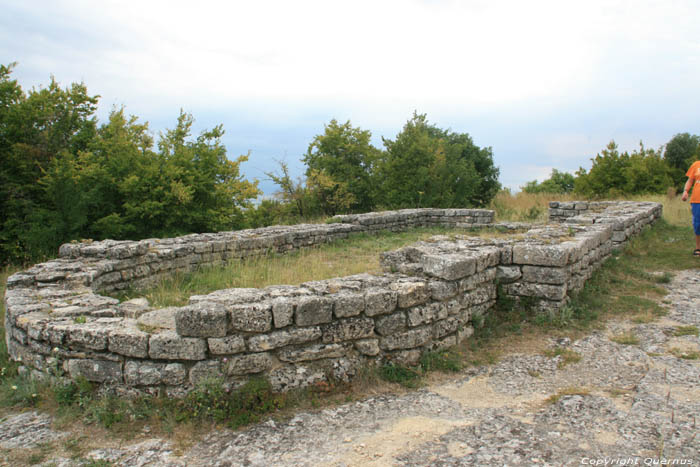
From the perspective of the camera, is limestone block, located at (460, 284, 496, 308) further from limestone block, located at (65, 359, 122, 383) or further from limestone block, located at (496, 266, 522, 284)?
limestone block, located at (65, 359, 122, 383)

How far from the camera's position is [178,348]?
3.73 meters

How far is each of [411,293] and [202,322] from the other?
201 cm

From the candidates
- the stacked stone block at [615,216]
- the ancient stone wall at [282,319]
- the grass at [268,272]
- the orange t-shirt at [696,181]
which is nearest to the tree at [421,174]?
the stacked stone block at [615,216]

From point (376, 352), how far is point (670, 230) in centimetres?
1256

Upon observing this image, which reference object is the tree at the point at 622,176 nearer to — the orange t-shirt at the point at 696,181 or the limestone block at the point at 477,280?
the orange t-shirt at the point at 696,181

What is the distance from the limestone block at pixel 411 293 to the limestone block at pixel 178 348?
189 cm

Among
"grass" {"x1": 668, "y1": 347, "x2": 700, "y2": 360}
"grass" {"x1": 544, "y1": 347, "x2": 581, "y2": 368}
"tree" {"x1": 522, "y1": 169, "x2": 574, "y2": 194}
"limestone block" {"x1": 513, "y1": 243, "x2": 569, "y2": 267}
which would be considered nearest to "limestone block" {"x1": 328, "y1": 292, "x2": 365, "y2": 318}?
"grass" {"x1": 544, "y1": 347, "x2": 581, "y2": 368}

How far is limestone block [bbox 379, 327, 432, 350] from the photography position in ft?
14.1

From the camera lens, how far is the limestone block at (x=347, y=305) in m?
4.07

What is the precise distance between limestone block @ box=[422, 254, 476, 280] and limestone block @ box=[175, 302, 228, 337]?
7.70 ft

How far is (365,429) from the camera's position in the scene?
11.4 ft

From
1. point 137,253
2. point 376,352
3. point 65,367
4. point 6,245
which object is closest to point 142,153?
point 6,245

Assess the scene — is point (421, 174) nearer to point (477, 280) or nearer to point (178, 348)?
point (477, 280)

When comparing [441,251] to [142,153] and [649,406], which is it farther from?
[142,153]
